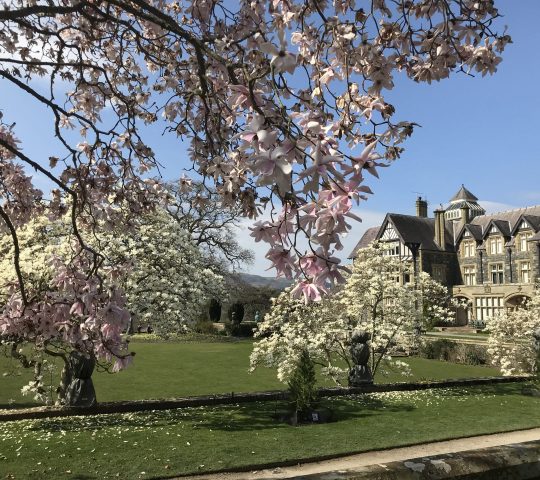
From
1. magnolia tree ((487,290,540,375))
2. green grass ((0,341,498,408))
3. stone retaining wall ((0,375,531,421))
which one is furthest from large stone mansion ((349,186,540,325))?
stone retaining wall ((0,375,531,421))

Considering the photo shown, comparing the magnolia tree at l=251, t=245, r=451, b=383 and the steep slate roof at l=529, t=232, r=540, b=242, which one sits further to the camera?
the steep slate roof at l=529, t=232, r=540, b=242

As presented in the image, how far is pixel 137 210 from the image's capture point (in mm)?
6320

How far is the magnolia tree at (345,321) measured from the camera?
13680mm

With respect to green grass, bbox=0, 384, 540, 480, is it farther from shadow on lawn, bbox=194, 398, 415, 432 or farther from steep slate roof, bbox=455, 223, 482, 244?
steep slate roof, bbox=455, 223, 482, 244

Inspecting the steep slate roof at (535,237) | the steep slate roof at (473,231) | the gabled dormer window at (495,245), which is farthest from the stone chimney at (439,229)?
the steep slate roof at (535,237)

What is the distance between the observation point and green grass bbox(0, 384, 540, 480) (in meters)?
7.38

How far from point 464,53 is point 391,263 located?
1303 cm

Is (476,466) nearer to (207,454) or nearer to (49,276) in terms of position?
(207,454)

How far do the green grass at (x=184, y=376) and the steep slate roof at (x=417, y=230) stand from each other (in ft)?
84.8

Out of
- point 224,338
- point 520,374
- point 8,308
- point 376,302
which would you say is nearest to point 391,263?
point 376,302

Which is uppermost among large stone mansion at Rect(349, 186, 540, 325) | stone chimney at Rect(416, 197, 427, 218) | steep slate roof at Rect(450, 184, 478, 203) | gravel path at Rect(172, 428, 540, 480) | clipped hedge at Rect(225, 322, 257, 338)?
steep slate roof at Rect(450, 184, 478, 203)

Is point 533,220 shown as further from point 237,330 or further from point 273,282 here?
point 273,282

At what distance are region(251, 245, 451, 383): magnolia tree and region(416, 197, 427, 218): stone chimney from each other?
36.7 meters

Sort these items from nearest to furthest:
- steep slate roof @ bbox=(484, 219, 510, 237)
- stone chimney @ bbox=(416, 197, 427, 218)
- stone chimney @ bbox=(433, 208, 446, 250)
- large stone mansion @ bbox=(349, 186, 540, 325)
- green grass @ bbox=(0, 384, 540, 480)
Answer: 1. green grass @ bbox=(0, 384, 540, 480)
2. large stone mansion @ bbox=(349, 186, 540, 325)
3. steep slate roof @ bbox=(484, 219, 510, 237)
4. stone chimney @ bbox=(433, 208, 446, 250)
5. stone chimney @ bbox=(416, 197, 427, 218)
